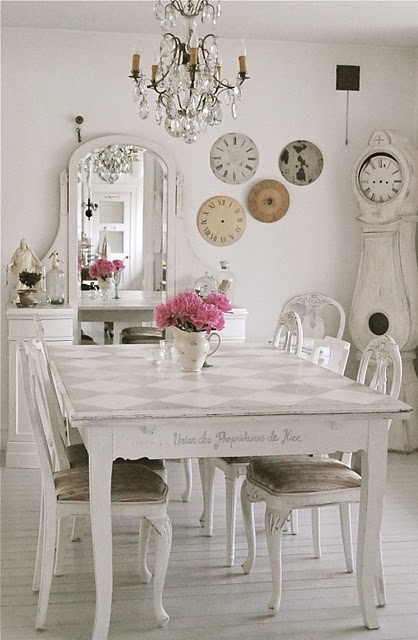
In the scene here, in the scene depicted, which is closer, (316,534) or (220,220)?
(316,534)

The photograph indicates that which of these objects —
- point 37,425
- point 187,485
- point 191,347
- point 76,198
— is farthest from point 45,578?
point 76,198

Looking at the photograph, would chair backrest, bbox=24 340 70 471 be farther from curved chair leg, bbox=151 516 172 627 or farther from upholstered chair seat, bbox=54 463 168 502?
curved chair leg, bbox=151 516 172 627

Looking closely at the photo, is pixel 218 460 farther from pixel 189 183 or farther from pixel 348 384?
pixel 189 183

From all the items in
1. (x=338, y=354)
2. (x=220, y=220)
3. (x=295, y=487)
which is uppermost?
(x=220, y=220)

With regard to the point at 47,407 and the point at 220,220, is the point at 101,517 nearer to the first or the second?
the point at 47,407

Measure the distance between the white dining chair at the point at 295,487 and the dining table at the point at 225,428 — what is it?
117 millimetres

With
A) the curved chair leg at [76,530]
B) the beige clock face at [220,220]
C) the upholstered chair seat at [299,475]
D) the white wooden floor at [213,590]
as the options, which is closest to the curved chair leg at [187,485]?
the white wooden floor at [213,590]

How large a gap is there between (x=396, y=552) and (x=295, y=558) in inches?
16.9

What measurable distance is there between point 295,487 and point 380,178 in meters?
2.90

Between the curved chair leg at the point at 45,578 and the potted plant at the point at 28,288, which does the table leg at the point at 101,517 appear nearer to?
the curved chair leg at the point at 45,578

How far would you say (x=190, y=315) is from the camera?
3.13 m

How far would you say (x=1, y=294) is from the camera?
520 centimetres

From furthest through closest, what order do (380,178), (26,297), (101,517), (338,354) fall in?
1. (380,178)
2. (26,297)
3. (338,354)
4. (101,517)

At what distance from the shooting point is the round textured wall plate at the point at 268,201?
5.39 meters
